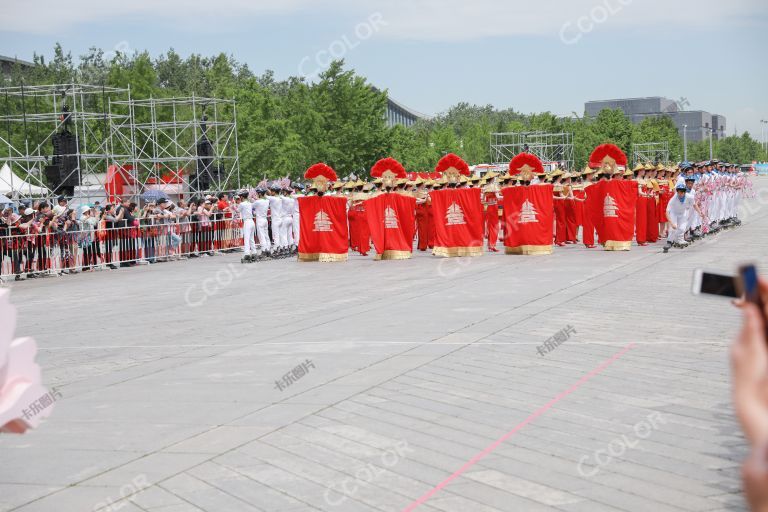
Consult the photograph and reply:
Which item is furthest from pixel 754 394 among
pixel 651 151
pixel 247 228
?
pixel 651 151

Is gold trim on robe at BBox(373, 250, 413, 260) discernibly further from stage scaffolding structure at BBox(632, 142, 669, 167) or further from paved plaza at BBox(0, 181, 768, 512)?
stage scaffolding structure at BBox(632, 142, 669, 167)

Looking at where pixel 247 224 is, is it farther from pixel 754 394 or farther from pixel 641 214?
pixel 754 394

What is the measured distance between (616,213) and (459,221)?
3.86 metres

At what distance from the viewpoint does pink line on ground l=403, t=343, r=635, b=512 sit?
5.55 metres

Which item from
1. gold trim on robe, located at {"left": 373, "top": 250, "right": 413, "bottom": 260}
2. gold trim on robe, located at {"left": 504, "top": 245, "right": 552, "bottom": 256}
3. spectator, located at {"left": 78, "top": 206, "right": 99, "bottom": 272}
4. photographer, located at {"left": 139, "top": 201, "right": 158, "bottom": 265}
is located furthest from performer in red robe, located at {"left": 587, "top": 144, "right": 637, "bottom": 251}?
spectator, located at {"left": 78, "top": 206, "right": 99, "bottom": 272}

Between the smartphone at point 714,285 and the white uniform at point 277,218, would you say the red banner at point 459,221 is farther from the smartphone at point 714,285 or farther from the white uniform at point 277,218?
the smartphone at point 714,285

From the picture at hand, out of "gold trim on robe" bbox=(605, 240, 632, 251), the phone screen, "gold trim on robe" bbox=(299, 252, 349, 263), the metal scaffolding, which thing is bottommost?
"gold trim on robe" bbox=(299, 252, 349, 263)

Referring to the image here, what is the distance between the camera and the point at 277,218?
2597 cm

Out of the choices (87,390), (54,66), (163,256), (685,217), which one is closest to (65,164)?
(163,256)

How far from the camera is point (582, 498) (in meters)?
5.41

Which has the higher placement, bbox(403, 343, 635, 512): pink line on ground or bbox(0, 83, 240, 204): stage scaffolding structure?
bbox(0, 83, 240, 204): stage scaffolding structure

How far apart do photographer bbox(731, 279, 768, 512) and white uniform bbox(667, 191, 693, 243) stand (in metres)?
21.5

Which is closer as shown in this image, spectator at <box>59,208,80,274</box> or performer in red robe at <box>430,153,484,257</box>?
performer in red robe at <box>430,153,484,257</box>

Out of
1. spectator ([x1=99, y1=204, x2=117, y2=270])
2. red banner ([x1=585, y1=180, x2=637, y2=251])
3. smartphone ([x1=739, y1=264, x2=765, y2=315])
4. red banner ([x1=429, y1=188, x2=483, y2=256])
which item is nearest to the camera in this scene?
smartphone ([x1=739, y1=264, x2=765, y2=315])
